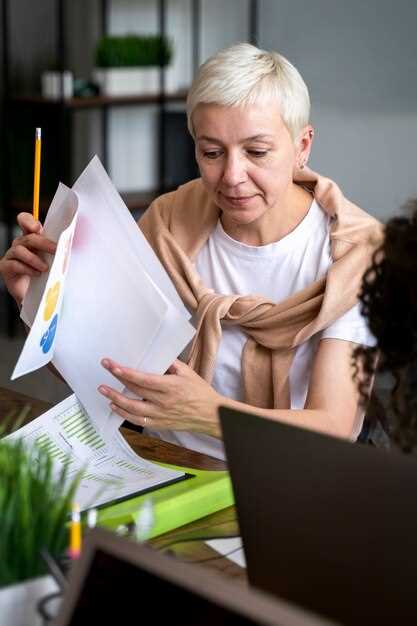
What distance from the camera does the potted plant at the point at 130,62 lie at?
16.2 ft

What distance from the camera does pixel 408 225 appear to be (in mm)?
1220

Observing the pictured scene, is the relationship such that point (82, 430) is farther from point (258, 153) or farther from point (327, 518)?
point (327, 518)

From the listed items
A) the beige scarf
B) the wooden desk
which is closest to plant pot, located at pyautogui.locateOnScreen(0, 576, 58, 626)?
the wooden desk

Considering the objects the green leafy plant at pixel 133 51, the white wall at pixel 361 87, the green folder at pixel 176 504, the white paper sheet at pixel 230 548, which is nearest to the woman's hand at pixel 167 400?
the green folder at pixel 176 504

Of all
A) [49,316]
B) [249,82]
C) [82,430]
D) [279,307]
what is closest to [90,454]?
[82,430]

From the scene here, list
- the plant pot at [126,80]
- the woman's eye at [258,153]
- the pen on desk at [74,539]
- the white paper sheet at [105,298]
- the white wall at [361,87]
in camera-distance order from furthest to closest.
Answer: the plant pot at [126,80] → the white wall at [361,87] → the woman's eye at [258,153] → the white paper sheet at [105,298] → the pen on desk at [74,539]

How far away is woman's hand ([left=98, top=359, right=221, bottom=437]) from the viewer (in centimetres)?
178

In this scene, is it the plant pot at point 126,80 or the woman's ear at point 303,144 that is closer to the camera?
the woman's ear at point 303,144

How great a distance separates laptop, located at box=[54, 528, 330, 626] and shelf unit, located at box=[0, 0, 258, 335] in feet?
13.5

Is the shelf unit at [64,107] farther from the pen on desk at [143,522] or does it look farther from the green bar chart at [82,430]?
the pen on desk at [143,522]

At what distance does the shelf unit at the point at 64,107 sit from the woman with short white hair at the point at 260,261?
109 inches

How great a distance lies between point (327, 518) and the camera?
3.35ft

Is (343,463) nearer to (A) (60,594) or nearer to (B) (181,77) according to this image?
(A) (60,594)

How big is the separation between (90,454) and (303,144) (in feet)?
2.38
